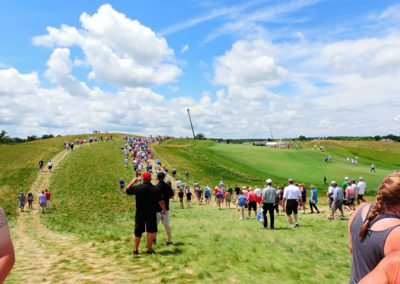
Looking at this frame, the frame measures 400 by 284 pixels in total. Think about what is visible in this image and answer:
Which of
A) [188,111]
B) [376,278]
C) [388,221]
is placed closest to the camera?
[376,278]

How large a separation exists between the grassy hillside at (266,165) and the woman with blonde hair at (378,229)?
3659 cm

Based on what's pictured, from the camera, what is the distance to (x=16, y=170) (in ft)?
119

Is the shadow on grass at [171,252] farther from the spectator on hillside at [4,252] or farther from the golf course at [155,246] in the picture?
the spectator on hillside at [4,252]

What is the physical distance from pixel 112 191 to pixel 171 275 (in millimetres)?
24109

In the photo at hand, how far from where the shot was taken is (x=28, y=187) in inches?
1177

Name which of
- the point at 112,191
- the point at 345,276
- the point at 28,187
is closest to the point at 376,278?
the point at 345,276

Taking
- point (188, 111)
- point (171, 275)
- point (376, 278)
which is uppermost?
point (188, 111)

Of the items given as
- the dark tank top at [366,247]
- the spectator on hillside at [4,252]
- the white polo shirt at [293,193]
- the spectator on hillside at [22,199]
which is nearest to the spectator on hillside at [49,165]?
the spectator on hillside at [22,199]

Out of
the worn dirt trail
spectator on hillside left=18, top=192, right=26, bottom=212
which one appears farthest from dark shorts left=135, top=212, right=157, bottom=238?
spectator on hillside left=18, top=192, right=26, bottom=212

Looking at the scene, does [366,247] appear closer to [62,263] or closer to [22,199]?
[62,263]

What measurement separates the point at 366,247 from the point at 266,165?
51.0 m

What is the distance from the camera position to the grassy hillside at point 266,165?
4206 cm

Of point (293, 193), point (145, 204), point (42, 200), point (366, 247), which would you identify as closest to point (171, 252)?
point (145, 204)

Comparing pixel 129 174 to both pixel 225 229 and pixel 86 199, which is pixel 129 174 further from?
pixel 225 229
